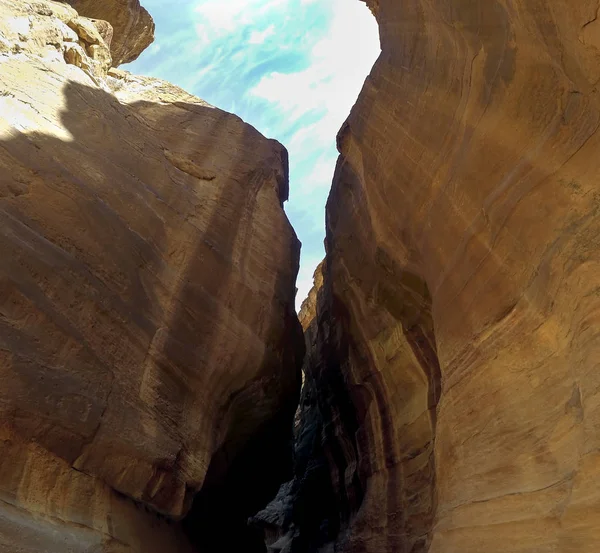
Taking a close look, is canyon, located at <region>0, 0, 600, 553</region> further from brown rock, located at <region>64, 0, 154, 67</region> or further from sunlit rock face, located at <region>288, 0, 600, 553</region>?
brown rock, located at <region>64, 0, 154, 67</region>

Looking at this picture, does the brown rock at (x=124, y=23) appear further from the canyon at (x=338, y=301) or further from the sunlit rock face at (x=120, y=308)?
the sunlit rock face at (x=120, y=308)

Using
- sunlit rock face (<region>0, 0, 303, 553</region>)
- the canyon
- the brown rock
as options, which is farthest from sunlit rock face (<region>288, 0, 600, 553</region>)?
the brown rock

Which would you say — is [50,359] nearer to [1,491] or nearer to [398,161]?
[1,491]

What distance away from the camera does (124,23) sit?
1700 centimetres

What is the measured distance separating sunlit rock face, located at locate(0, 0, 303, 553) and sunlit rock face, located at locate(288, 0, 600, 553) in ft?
7.34

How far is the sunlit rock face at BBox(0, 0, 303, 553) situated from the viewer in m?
5.95

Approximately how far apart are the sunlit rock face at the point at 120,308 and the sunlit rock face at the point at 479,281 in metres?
2.24

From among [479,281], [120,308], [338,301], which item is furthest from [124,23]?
[479,281]

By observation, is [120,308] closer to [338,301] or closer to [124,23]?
[338,301]

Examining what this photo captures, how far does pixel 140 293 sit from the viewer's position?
7.93 m

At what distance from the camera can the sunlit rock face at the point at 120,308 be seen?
5945mm

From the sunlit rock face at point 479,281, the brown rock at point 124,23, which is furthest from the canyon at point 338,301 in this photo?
the brown rock at point 124,23

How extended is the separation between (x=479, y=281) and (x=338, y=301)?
5722mm

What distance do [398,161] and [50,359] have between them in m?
5.51
